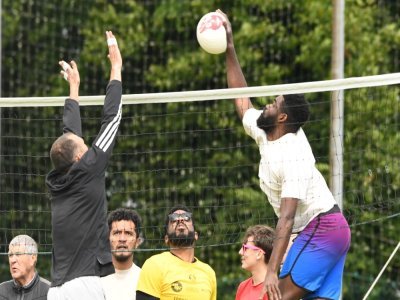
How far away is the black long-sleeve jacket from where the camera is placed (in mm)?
10328

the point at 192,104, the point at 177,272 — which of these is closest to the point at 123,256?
the point at 177,272

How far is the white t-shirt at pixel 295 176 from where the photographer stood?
35.4 feet

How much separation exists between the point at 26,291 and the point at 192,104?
9.98 metres

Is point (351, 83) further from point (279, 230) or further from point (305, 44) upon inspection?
point (305, 44)

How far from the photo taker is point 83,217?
1034 centimetres

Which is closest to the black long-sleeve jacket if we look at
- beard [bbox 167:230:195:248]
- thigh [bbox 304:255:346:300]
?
beard [bbox 167:230:195:248]

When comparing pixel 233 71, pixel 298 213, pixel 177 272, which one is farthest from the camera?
pixel 233 71

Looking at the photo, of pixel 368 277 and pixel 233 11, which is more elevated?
pixel 233 11

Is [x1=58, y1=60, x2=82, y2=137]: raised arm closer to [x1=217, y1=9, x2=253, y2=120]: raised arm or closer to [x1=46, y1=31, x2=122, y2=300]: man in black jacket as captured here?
[x1=46, y1=31, x2=122, y2=300]: man in black jacket

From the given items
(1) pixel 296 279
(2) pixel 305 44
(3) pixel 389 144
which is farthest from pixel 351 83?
(2) pixel 305 44

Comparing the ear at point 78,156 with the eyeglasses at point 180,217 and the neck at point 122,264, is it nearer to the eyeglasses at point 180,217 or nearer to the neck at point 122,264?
the eyeglasses at point 180,217

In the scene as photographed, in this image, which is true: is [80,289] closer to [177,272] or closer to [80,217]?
[80,217]

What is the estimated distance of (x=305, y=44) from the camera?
889 inches

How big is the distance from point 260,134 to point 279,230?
2.80ft
